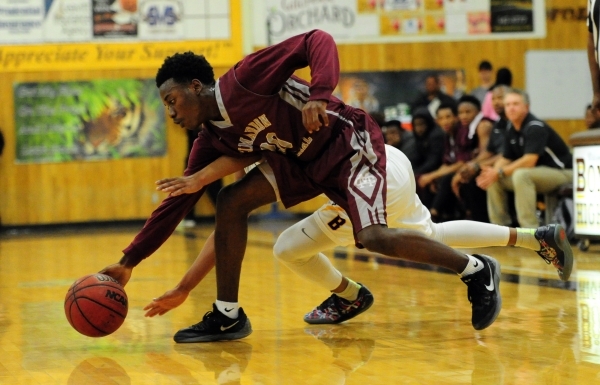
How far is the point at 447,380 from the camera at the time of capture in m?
3.26

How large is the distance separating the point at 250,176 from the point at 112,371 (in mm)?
1174

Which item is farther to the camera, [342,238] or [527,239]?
[527,239]

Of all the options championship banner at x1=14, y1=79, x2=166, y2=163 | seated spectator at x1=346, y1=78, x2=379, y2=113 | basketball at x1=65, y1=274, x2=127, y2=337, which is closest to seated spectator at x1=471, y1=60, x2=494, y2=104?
seated spectator at x1=346, y1=78, x2=379, y2=113

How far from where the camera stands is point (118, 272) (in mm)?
4449

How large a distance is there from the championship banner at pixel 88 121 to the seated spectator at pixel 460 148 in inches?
220

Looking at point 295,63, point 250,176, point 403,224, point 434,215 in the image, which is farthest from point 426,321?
point 434,215

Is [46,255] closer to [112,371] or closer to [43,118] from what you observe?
[43,118]

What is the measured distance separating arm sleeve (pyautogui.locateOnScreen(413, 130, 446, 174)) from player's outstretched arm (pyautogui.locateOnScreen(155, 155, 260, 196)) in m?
6.57

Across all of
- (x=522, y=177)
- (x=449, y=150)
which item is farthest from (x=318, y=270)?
(x=449, y=150)

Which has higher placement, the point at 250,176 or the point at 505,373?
the point at 250,176

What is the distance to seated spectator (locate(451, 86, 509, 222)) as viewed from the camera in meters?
9.74

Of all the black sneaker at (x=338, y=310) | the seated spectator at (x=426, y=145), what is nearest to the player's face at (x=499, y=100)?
the seated spectator at (x=426, y=145)

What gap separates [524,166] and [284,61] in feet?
17.8

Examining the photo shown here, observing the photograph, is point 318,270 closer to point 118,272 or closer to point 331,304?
point 331,304
